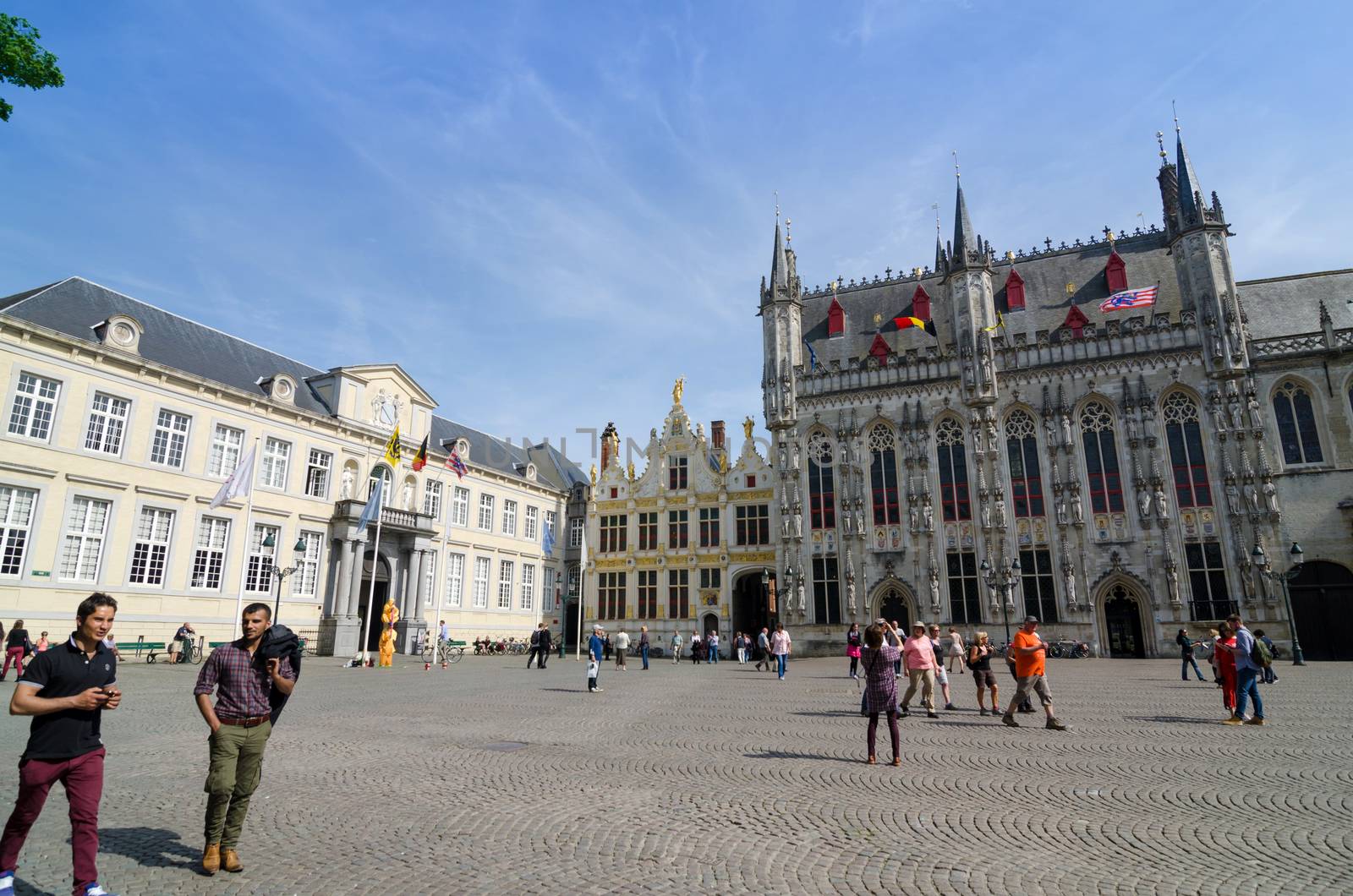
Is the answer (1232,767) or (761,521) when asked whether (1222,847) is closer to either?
(1232,767)

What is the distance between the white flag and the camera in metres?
27.9

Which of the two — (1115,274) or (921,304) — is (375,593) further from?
(1115,274)

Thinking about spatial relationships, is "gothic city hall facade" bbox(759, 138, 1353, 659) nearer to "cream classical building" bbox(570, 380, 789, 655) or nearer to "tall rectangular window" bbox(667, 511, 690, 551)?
"cream classical building" bbox(570, 380, 789, 655)

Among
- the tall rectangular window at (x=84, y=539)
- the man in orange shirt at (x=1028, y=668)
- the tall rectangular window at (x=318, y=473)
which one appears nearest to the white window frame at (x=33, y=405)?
the tall rectangular window at (x=84, y=539)

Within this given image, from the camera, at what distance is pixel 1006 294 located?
41750 millimetres

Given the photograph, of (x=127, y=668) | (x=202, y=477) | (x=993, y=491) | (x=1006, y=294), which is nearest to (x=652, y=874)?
(x=127, y=668)

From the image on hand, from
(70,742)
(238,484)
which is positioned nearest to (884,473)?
(238,484)

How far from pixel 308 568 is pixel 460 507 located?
10.7m

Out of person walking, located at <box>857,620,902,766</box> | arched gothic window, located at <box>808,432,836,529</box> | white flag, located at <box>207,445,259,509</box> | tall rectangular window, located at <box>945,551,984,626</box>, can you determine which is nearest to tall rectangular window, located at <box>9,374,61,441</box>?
white flag, located at <box>207,445,259,509</box>

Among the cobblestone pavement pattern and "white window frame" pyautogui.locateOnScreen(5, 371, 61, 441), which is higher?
"white window frame" pyautogui.locateOnScreen(5, 371, 61, 441)

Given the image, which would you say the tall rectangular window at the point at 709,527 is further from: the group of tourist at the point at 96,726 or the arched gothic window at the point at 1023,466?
the group of tourist at the point at 96,726

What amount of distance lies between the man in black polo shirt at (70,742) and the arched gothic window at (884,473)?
120 feet

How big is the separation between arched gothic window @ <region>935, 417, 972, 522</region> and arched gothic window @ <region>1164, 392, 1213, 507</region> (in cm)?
914

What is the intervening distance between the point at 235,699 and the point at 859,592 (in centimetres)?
3490
